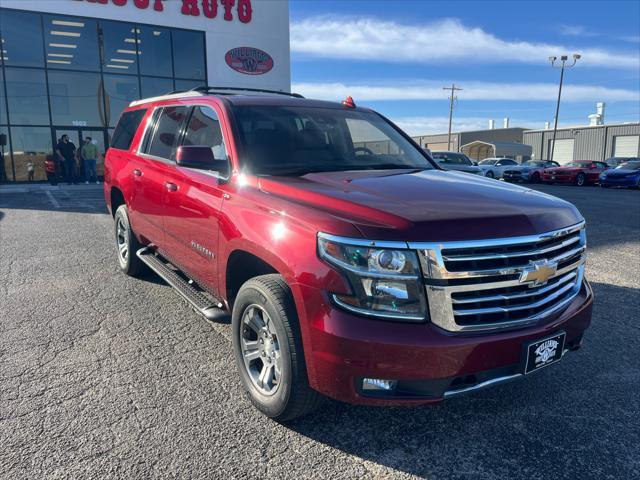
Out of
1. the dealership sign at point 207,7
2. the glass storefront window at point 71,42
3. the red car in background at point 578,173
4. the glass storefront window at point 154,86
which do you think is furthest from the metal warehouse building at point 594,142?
the glass storefront window at point 71,42

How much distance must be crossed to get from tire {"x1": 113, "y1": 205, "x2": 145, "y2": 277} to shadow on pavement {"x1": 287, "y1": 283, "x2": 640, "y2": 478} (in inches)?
130

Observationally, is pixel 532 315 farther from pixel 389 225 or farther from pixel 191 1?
pixel 191 1

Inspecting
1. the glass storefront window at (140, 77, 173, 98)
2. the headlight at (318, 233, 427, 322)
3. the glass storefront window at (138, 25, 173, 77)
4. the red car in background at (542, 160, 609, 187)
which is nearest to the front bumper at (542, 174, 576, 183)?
the red car in background at (542, 160, 609, 187)

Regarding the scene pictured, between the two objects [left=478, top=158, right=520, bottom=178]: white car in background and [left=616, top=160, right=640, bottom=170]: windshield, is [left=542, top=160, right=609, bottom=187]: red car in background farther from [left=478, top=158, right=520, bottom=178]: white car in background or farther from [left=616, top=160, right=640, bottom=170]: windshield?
[left=478, top=158, right=520, bottom=178]: white car in background

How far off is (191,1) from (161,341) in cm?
2046

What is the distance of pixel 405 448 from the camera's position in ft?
8.21

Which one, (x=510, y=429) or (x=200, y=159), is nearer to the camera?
(x=510, y=429)

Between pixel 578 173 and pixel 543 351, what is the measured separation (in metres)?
26.1

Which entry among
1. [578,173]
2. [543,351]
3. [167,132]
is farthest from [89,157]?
[578,173]

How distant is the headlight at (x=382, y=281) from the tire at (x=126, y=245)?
3698 millimetres

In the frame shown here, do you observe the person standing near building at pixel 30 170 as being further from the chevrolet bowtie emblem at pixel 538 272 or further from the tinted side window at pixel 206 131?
the chevrolet bowtie emblem at pixel 538 272

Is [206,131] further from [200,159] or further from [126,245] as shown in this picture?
[126,245]

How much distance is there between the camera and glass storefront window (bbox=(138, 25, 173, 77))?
2040 cm

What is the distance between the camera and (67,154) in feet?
61.1
